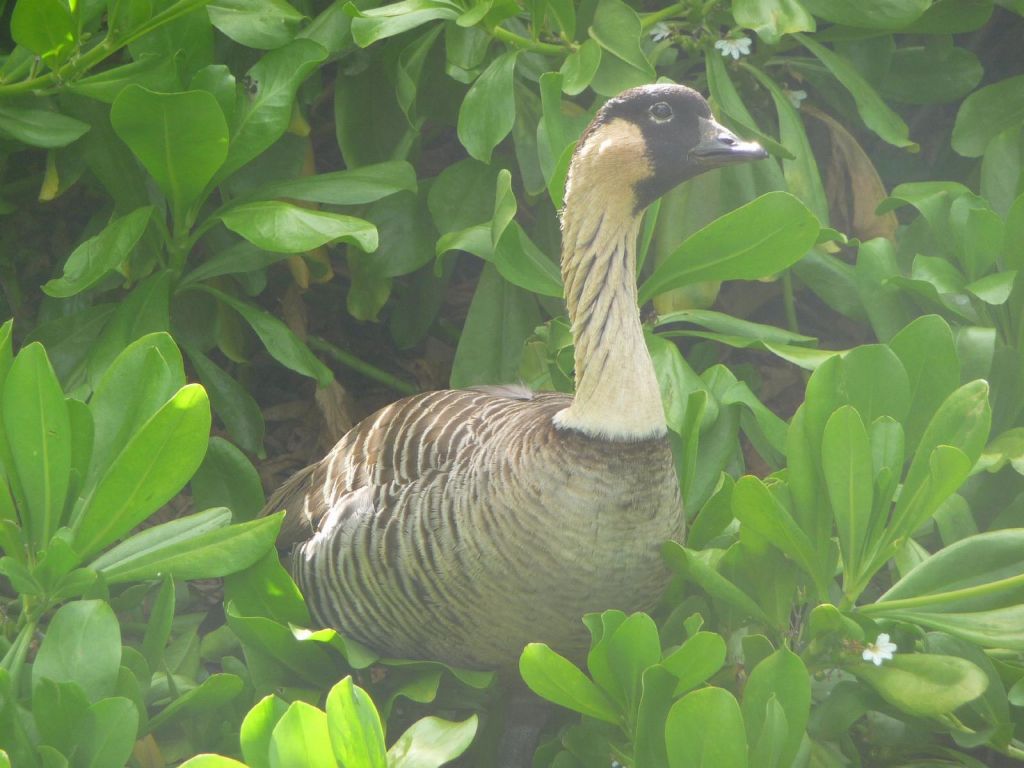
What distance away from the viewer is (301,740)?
4.46ft

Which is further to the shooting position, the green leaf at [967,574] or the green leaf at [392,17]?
the green leaf at [392,17]

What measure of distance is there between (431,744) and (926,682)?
64 centimetres

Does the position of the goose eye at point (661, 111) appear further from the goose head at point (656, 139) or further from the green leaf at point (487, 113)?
the green leaf at point (487, 113)

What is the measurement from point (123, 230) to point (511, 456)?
31.8 inches

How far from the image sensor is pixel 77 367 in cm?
242

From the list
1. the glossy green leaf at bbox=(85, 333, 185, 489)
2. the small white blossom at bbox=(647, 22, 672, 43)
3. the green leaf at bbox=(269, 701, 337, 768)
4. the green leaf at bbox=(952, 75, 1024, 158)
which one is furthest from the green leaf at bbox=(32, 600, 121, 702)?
the green leaf at bbox=(952, 75, 1024, 158)

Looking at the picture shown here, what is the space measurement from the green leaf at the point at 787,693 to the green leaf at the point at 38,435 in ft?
3.14

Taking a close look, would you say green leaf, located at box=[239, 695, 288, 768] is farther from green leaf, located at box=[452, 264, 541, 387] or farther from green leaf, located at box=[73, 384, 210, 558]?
green leaf, located at box=[452, 264, 541, 387]

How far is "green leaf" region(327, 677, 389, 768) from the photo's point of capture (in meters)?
1.38

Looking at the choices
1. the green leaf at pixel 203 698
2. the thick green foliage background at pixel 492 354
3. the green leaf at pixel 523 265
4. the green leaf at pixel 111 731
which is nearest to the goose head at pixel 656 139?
the thick green foliage background at pixel 492 354

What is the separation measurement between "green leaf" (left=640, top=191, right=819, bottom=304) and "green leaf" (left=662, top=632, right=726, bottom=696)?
70 cm

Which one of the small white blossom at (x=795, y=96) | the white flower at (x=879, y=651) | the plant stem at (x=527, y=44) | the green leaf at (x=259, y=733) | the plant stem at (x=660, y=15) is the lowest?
the white flower at (x=879, y=651)

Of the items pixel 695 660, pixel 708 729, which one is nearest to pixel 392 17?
pixel 695 660

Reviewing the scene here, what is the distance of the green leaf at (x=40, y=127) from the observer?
2217 millimetres
